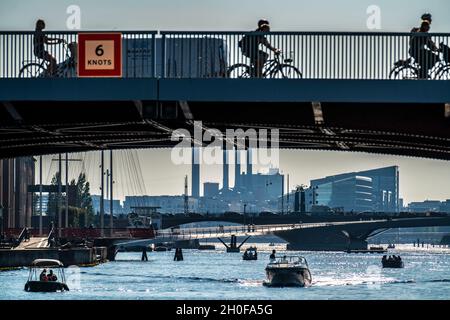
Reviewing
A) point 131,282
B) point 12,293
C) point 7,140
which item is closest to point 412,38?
point 7,140

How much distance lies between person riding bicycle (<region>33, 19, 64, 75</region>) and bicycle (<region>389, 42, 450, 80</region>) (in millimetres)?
11594

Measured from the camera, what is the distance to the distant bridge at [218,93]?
45.0m

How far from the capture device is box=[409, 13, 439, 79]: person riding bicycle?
4550 centimetres

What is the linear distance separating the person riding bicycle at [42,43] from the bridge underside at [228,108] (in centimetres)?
149

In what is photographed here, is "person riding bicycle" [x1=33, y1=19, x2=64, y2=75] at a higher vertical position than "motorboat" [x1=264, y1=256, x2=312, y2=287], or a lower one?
higher

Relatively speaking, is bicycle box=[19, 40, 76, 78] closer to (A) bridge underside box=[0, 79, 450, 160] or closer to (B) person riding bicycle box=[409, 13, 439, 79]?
(A) bridge underside box=[0, 79, 450, 160]

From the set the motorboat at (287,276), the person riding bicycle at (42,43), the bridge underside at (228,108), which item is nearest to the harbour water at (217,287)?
the motorboat at (287,276)

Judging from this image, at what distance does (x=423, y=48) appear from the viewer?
45.6m

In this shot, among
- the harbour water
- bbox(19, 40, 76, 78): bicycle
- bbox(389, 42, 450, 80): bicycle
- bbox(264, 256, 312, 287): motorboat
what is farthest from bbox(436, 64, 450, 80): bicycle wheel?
bbox(264, 256, 312, 287): motorboat

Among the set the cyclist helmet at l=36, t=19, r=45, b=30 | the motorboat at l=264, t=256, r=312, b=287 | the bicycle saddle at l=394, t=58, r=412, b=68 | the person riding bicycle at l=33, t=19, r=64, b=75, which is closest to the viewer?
the bicycle saddle at l=394, t=58, r=412, b=68

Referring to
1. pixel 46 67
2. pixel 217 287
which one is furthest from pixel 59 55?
pixel 217 287

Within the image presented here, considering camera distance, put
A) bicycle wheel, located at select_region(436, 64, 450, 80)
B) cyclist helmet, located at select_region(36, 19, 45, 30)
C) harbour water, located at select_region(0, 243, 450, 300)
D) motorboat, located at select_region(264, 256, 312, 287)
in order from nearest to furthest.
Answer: cyclist helmet, located at select_region(36, 19, 45, 30)
bicycle wheel, located at select_region(436, 64, 450, 80)
harbour water, located at select_region(0, 243, 450, 300)
motorboat, located at select_region(264, 256, 312, 287)
